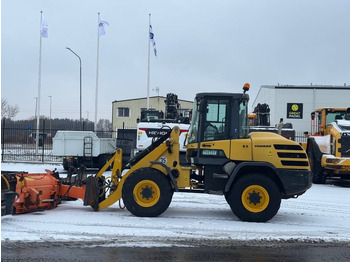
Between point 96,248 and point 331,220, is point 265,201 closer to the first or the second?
point 331,220

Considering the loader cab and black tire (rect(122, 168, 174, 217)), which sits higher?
the loader cab

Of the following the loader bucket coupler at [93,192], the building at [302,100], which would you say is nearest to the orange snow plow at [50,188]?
the loader bucket coupler at [93,192]

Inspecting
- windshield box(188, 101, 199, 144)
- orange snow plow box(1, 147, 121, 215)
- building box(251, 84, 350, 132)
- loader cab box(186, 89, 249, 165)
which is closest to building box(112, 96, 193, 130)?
building box(251, 84, 350, 132)

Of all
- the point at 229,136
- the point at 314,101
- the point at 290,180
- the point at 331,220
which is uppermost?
the point at 314,101

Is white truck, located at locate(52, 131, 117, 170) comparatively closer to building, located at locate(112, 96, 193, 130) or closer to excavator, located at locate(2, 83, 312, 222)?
excavator, located at locate(2, 83, 312, 222)

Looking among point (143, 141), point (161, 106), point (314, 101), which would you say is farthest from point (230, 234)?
point (161, 106)

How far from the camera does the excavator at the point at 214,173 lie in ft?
27.4

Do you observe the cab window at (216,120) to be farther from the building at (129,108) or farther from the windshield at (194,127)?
the building at (129,108)

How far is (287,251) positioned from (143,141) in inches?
478

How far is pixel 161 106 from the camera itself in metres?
52.0

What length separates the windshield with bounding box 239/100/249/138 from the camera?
8.61 meters

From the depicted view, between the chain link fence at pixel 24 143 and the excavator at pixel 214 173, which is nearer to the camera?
the excavator at pixel 214 173

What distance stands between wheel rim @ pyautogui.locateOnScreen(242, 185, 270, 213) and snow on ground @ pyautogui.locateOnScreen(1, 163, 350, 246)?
0.33m

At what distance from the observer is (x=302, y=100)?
121ft
